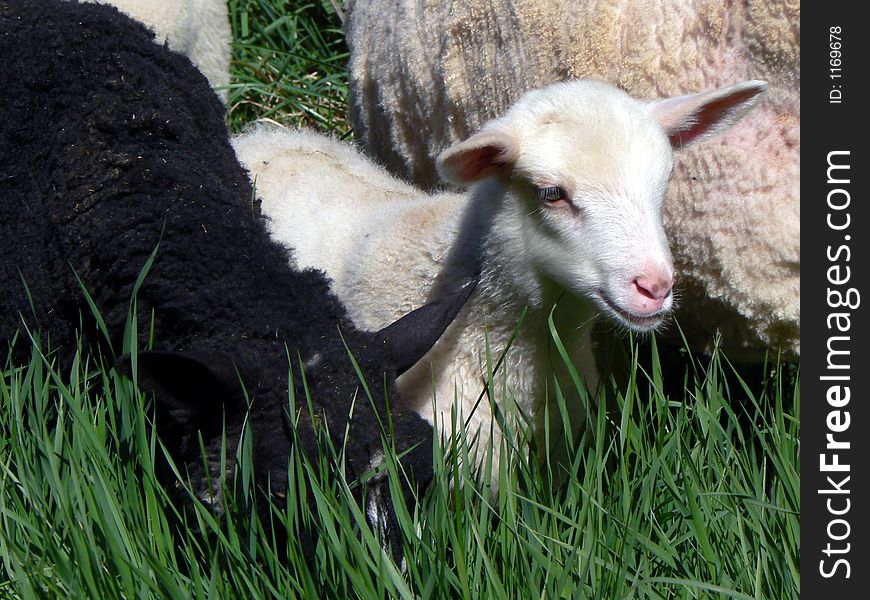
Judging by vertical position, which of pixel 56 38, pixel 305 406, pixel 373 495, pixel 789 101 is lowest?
pixel 373 495

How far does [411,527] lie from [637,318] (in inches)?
32.0

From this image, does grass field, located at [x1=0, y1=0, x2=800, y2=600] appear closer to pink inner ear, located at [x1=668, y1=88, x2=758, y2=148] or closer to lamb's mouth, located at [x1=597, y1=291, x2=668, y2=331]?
lamb's mouth, located at [x1=597, y1=291, x2=668, y2=331]

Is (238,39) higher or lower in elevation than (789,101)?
higher

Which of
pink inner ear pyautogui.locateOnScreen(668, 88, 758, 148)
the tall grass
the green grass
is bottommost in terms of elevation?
the tall grass

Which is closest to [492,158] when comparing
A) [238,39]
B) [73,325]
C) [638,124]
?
[638,124]

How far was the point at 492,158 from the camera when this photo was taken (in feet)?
9.02

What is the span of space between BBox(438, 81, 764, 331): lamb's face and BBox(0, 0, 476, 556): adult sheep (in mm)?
295

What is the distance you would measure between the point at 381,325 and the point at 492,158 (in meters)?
0.67

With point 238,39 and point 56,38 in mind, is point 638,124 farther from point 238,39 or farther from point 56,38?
point 238,39

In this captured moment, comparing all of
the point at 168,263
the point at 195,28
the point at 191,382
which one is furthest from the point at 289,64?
the point at 191,382

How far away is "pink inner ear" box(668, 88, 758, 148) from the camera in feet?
9.09

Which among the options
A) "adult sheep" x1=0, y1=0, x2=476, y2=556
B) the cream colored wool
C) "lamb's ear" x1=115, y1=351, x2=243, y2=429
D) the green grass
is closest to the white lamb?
"adult sheep" x1=0, y1=0, x2=476, y2=556

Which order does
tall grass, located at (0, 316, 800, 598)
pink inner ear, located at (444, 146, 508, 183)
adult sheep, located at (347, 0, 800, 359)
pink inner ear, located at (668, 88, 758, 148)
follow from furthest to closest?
adult sheep, located at (347, 0, 800, 359) → pink inner ear, located at (668, 88, 758, 148) → pink inner ear, located at (444, 146, 508, 183) → tall grass, located at (0, 316, 800, 598)
